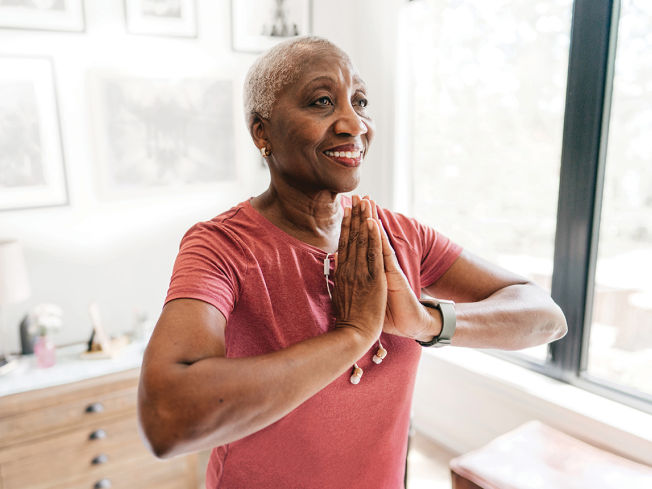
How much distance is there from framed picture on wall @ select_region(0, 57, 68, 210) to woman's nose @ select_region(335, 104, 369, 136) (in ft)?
5.94

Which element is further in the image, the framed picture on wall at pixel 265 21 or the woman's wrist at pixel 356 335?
the framed picture on wall at pixel 265 21

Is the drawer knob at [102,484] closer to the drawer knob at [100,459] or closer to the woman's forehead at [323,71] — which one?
the drawer knob at [100,459]

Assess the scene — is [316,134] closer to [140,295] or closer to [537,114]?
[537,114]

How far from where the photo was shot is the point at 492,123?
95.7 inches

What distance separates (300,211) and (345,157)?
15 cm

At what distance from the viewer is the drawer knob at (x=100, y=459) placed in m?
2.02

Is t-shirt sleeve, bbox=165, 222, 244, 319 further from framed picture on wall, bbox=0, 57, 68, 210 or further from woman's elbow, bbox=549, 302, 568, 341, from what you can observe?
framed picture on wall, bbox=0, 57, 68, 210

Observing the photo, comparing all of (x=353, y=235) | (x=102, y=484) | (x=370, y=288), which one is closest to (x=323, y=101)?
(x=353, y=235)

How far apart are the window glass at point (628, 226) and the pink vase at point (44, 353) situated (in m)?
2.35

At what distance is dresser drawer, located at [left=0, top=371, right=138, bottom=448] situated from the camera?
1862 mm

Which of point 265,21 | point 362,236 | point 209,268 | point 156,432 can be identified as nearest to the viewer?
point 156,432

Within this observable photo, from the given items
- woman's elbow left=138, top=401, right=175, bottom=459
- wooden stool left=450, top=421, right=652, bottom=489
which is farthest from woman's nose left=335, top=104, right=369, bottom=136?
wooden stool left=450, top=421, right=652, bottom=489

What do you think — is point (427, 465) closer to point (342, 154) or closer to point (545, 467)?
point (545, 467)

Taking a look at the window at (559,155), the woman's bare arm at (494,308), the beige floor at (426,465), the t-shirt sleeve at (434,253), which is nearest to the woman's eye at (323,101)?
the t-shirt sleeve at (434,253)
